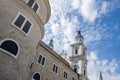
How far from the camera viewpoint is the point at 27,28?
13.6 meters

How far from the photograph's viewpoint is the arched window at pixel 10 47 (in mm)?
11367

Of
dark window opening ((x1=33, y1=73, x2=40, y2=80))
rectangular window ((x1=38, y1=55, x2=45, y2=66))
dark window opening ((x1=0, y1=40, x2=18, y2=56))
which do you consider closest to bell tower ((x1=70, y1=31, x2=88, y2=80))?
rectangular window ((x1=38, y1=55, x2=45, y2=66))

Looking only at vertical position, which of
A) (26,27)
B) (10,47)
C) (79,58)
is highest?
(79,58)

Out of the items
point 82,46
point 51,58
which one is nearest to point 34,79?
point 51,58

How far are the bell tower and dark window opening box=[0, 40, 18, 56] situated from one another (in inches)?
945

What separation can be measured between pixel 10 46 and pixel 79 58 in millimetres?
27778

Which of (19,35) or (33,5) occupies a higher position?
(33,5)

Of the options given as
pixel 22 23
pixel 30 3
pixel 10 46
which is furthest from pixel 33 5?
pixel 10 46

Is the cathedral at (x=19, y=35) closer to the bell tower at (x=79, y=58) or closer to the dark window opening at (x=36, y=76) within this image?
the dark window opening at (x=36, y=76)

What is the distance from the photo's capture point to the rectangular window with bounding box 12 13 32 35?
501 inches

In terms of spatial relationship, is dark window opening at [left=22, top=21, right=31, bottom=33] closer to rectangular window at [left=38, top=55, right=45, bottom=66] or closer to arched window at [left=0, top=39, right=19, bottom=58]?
arched window at [left=0, top=39, right=19, bottom=58]

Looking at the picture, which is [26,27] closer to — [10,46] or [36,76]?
[10,46]

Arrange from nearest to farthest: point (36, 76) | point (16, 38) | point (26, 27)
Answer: point (16, 38)
point (26, 27)
point (36, 76)

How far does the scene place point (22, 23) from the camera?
1327 cm
